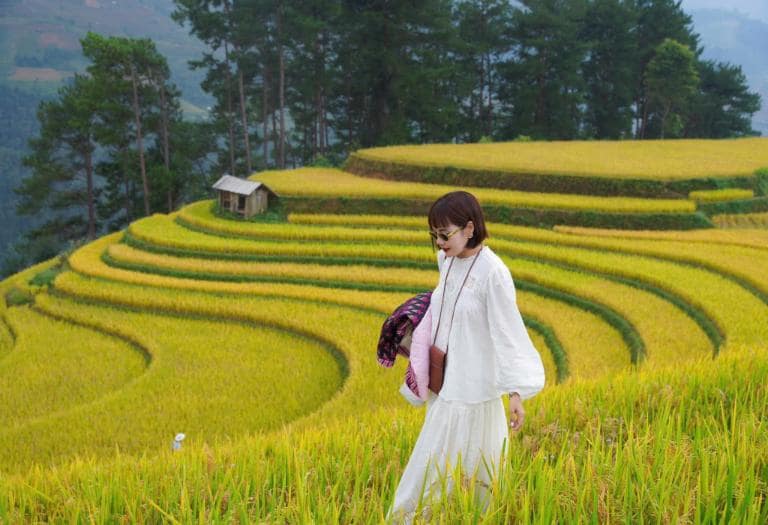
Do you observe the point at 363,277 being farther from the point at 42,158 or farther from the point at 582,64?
the point at 582,64

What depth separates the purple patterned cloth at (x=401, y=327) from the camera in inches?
124

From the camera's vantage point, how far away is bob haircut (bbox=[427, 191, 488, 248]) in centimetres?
275

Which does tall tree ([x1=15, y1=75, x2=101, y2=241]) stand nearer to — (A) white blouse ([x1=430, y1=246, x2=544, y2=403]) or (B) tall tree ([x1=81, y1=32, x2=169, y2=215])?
(B) tall tree ([x1=81, y1=32, x2=169, y2=215])

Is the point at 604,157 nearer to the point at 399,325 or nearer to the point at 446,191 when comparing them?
the point at 446,191

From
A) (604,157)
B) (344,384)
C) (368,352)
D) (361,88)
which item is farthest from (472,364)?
(361,88)

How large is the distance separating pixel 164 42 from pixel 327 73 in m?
170

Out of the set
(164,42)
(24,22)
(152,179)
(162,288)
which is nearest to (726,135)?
(152,179)

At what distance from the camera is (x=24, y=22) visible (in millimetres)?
152000

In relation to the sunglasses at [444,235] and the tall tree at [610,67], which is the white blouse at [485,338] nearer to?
the sunglasses at [444,235]

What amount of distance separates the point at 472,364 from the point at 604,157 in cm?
2009

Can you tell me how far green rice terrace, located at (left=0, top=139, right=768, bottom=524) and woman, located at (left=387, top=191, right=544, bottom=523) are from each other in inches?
8.0

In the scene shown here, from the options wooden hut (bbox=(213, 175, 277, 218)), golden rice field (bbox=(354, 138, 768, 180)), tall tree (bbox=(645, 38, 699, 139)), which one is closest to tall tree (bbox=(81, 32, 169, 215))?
wooden hut (bbox=(213, 175, 277, 218))

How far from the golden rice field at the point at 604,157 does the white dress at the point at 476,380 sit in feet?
50.3

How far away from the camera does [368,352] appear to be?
884 centimetres
